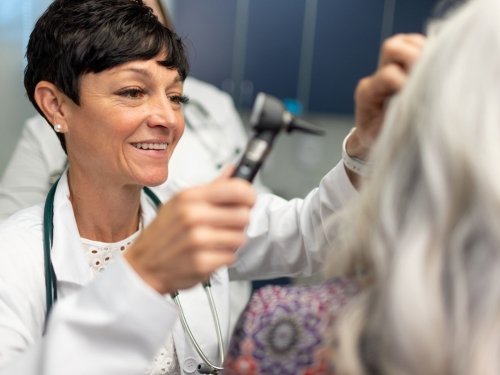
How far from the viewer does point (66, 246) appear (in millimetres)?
1203

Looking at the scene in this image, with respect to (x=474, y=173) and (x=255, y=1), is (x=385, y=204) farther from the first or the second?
(x=255, y=1)

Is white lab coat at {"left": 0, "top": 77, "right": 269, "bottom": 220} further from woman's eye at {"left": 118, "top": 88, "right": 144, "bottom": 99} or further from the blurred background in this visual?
the blurred background

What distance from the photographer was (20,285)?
1.11 m

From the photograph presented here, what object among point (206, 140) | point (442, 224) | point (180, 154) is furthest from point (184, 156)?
point (442, 224)

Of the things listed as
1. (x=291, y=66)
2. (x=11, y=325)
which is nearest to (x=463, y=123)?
(x=11, y=325)

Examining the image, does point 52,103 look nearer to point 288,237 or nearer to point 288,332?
point 288,237

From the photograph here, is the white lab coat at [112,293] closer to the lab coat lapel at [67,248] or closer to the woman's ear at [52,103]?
the lab coat lapel at [67,248]

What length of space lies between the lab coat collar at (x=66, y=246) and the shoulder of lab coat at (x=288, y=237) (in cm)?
35

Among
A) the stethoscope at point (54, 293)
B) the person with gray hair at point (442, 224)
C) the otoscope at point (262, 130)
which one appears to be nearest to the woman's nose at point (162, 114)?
the stethoscope at point (54, 293)

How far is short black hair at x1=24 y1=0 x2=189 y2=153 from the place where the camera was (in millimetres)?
1241

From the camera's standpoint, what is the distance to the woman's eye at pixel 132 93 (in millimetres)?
1275

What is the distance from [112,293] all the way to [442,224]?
396 millimetres

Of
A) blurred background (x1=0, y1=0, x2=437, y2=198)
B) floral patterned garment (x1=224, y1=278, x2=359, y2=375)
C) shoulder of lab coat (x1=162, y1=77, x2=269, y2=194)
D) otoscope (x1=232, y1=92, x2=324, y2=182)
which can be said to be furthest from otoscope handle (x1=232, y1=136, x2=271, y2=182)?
blurred background (x1=0, y1=0, x2=437, y2=198)

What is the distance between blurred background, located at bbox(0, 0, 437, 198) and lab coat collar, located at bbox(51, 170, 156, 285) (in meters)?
2.13
